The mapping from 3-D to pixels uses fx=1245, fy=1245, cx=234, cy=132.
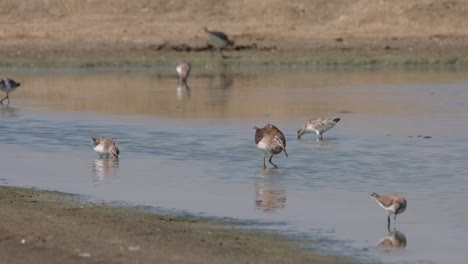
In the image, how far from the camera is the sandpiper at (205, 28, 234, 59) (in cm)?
3200

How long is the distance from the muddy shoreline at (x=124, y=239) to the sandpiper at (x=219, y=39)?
2090 centimetres

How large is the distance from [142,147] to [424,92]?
30.7 ft

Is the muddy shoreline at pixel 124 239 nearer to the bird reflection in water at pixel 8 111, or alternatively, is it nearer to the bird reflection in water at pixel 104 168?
the bird reflection in water at pixel 104 168

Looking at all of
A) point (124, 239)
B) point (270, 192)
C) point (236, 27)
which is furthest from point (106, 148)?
point (236, 27)

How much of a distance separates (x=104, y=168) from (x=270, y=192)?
2786 mm

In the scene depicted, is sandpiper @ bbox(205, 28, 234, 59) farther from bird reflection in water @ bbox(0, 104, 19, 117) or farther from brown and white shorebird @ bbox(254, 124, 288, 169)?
brown and white shorebird @ bbox(254, 124, 288, 169)

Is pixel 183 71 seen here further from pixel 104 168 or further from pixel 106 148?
pixel 104 168

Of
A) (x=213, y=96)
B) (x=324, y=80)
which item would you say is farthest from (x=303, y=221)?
(x=324, y=80)

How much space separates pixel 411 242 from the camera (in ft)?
31.9

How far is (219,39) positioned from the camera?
32.2m

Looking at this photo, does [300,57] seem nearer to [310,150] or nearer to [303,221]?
[310,150]

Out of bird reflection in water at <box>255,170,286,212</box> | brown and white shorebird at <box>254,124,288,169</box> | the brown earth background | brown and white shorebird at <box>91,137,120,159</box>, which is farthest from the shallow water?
the brown earth background

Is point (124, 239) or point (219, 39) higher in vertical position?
point (219, 39)

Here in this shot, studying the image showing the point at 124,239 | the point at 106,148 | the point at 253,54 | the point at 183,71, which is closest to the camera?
the point at 124,239
